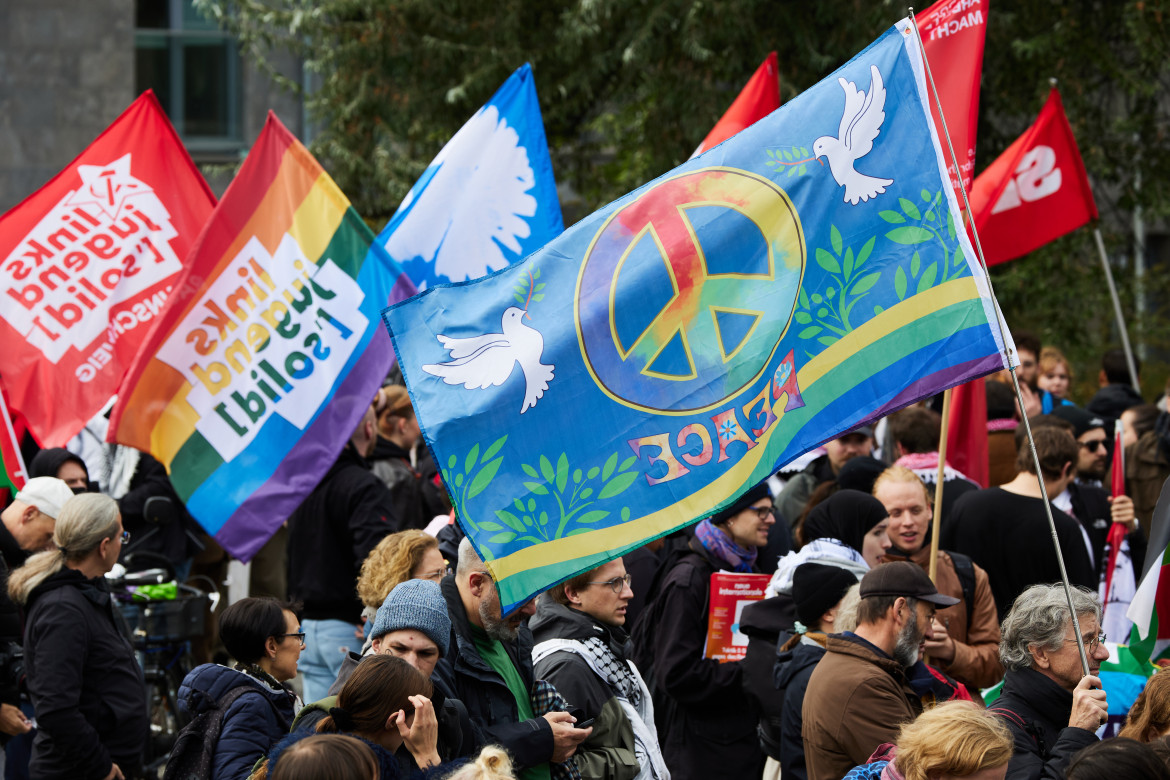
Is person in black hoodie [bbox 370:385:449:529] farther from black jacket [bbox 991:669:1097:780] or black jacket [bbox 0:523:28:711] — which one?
black jacket [bbox 991:669:1097:780]

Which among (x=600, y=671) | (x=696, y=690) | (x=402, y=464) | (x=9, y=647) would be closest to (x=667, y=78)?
(x=402, y=464)

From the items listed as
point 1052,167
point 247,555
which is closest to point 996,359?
point 247,555

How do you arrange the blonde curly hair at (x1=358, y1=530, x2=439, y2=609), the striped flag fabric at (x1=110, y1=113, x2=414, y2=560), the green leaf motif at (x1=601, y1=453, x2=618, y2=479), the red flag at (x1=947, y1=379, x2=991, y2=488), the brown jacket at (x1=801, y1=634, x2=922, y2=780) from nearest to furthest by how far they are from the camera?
the green leaf motif at (x1=601, y1=453, x2=618, y2=479)
the brown jacket at (x1=801, y1=634, x2=922, y2=780)
the blonde curly hair at (x1=358, y1=530, x2=439, y2=609)
the striped flag fabric at (x1=110, y1=113, x2=414, y2=560)
the red flag at (x1=947, y1=379, x2=991, y2=488)

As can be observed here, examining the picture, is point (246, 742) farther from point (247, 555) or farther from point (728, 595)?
point (728, 595)

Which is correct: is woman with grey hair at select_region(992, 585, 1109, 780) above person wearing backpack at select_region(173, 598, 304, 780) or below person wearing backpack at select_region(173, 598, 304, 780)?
below

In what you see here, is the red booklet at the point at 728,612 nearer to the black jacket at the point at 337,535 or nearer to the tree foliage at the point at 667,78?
the black jacket at the point at 337,535

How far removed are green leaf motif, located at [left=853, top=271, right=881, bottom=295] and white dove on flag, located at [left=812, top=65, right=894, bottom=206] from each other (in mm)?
274

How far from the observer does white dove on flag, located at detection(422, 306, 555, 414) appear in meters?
4.55

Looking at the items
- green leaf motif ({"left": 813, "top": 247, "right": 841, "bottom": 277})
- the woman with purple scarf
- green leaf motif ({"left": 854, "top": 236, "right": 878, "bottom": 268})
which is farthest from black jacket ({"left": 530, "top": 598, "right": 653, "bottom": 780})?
Answer: green leaf motif ({"left": 854, "top": 236, "right": 878, "bottom": 268})

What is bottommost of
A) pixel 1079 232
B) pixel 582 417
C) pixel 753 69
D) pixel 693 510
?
pixel 1079 232

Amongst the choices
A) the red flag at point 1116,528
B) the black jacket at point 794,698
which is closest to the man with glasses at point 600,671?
the black jacket at point 794,698

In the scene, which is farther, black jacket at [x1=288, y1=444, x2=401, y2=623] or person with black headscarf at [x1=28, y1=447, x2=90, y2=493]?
person with black headscarf at [x1=28, y1=447, x2=90, y2=493]

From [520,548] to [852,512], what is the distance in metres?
2.23

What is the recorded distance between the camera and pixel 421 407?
14.8 ft
